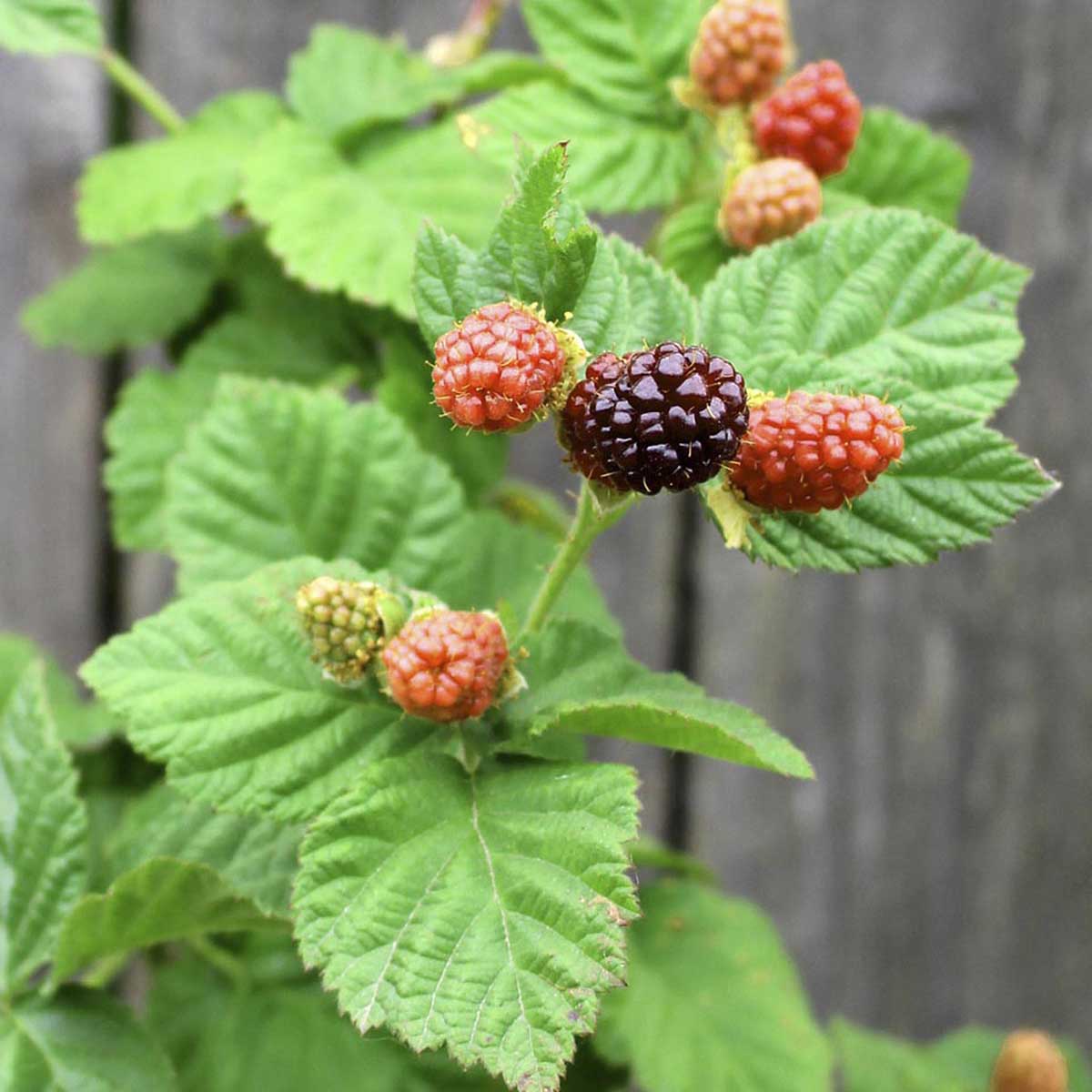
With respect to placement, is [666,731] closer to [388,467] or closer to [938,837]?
[388,467]

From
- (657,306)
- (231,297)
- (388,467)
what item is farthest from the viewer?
(231,297)

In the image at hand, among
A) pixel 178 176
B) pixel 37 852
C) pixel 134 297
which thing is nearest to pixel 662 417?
pixel 37 852

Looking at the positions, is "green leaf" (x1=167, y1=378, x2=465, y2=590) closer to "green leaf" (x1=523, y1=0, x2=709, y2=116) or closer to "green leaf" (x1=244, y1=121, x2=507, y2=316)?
"green leaf" (x1=244, y1=121, x2=507, y2=316)

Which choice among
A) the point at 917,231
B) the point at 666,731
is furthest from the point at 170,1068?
the point at 917,231

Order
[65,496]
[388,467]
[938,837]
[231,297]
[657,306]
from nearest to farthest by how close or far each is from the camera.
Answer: [657,306] < [388,467] < [231,297] < [65,496] < [938,837]

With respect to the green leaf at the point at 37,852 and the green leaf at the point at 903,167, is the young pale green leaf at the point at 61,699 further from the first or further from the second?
the green leaf at the point at 903,167

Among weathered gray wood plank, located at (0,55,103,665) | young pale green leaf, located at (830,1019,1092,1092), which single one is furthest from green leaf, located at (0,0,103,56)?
young pale green leaf, located at (830,1019,1092,1092)
